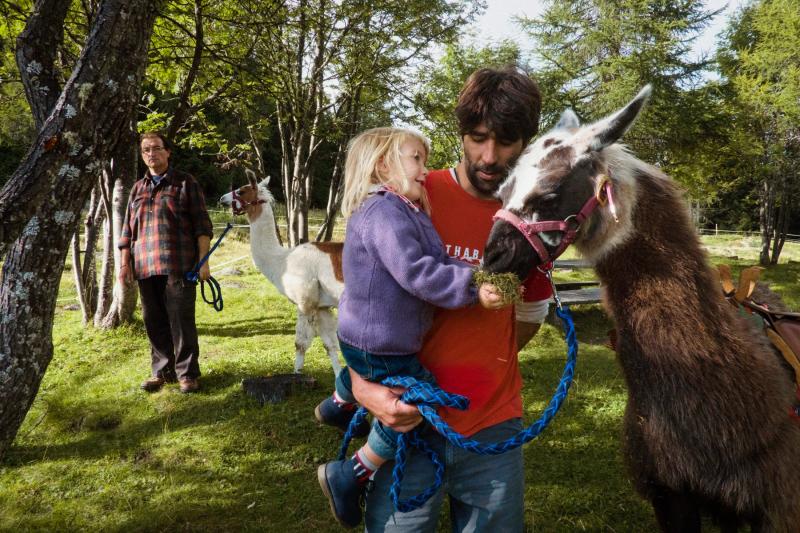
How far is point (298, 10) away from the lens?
723cm

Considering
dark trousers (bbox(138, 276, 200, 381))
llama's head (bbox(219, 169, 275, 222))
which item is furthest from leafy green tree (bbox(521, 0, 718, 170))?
dark trousers (bbox(138, 276, 200, 381))

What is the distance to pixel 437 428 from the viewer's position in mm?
1412

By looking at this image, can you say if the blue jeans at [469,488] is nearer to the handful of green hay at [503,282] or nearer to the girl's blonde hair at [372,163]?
the handful of green hay at [503,282]

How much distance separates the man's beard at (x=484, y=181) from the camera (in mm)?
1831

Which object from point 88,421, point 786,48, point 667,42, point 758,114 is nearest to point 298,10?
point 88,421

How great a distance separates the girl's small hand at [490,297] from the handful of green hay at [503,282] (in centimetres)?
1

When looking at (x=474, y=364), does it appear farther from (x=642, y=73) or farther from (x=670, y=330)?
(x=642, y=73)

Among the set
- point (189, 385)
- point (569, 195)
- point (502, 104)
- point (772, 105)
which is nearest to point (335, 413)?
point (569, 195)

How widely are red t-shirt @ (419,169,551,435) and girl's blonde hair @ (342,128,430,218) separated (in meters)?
0.16

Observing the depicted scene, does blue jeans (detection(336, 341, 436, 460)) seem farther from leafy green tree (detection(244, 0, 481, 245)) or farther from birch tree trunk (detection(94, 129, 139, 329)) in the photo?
leafy green tree (detection(244, 0, 481, 245))

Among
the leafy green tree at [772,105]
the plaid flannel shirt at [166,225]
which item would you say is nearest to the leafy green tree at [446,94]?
the plaid flannel shirt at [166,225]

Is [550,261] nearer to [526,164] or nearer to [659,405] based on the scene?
[526,164]

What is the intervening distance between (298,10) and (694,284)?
712cm

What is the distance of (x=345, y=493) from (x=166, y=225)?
412 centimetres
